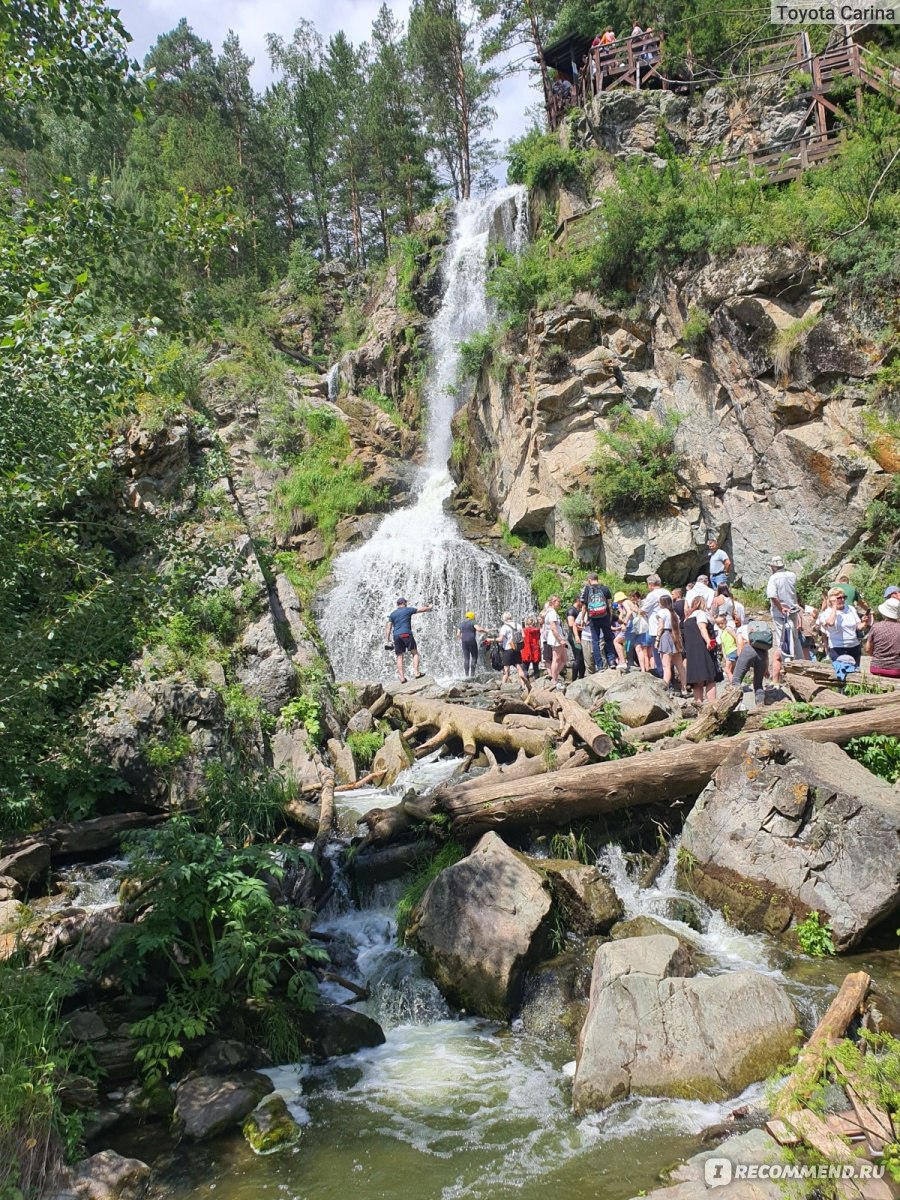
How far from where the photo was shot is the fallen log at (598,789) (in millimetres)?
8000

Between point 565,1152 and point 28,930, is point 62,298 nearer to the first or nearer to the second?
point 28,930

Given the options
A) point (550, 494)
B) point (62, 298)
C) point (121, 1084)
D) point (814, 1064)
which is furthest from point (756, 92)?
point (121, 1084)

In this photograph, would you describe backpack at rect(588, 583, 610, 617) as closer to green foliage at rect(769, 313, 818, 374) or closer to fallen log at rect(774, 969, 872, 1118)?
green foliage at rect(769, 313, 818, 374)

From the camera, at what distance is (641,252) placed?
65.7 ft

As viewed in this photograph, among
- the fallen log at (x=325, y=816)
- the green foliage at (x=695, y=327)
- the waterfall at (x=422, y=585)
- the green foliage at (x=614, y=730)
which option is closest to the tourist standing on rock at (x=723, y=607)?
the green foliage at (x=614, y=730)

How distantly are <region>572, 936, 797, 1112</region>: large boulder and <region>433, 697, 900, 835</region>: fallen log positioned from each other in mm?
2583

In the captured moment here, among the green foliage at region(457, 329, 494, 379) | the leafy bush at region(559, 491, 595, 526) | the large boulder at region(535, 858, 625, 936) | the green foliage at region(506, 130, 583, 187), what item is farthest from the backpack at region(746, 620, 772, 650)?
the green foliage at region(506, 130, 583, 187)

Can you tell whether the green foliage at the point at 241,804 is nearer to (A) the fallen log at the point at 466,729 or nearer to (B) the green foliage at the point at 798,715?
(A) the fallen log at the point at 466,729

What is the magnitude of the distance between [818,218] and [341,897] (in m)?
17.8

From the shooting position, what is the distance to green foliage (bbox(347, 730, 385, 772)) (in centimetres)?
1188

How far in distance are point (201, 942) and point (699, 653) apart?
307 inches

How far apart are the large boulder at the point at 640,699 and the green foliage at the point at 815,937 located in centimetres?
379

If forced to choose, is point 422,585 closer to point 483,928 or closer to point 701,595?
point 701,595

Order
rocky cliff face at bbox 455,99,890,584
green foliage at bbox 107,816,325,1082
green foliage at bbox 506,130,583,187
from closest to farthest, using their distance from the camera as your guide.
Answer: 1. green foliage at bbox 107,816,325,1082
2. rocky cliff face at bbox 455,99,890,584
3. green foliage at bbox 506,130,583,187
